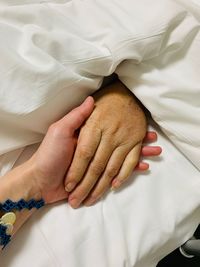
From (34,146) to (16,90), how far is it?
0.14 m

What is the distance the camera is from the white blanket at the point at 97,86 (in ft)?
2.17

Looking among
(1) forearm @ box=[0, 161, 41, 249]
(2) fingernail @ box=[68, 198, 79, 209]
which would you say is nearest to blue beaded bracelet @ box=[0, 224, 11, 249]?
(1) forearm @ box=[0, 161, 41, 249]

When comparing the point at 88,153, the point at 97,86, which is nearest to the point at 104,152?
the point at 88,153

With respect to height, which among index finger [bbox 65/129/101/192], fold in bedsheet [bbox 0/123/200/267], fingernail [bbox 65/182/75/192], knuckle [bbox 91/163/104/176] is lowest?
fold in bedsheet [bbox 0/123/200/267]

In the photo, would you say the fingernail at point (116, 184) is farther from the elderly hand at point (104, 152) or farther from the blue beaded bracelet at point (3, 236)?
the blue beaded bracelet at point (3, 236)

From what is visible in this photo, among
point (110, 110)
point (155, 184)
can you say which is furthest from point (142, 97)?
point (155, 184)

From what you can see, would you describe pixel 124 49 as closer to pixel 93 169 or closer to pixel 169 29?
pixel 169 29

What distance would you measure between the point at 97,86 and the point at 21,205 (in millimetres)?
267

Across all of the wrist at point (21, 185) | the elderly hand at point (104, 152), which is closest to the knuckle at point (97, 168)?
the elderly hand at point (104, 152)

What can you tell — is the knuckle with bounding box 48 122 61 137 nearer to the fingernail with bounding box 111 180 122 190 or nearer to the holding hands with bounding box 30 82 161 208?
the holding hands with bounding box 30 82 161 208

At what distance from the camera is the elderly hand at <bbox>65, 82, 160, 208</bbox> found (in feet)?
2.29

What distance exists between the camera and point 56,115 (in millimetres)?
723

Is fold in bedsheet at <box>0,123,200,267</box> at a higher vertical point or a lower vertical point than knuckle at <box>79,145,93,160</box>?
lower

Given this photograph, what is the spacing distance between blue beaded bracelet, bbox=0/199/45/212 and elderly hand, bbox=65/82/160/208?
0.19 ft
